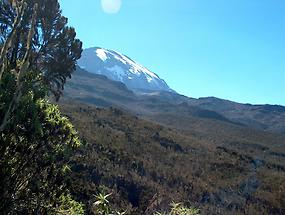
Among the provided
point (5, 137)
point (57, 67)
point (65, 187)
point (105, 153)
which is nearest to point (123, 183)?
point (105, 153)

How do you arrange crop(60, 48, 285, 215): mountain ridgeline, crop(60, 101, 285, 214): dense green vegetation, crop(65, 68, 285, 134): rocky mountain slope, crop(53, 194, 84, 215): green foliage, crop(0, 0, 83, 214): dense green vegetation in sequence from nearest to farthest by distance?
crop(0, 0, 83, 214): dense green vegetation, crop(53, 194, 84, 215): green foliage, crop(60, 101, 285, 214): dense green vegetation, crop(60, 48, 285, 215): mountain ridgeline, crop(65, 68, 285, 134): rocky mountain slope

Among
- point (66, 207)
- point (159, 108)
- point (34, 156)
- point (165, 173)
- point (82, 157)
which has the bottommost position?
point (165, 173)

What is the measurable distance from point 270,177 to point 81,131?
18556 millimetres

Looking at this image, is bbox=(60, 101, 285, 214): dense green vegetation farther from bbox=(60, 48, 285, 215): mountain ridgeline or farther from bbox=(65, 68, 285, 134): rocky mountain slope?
bbox=(65, 68, 285, 134): rocky mountain slope

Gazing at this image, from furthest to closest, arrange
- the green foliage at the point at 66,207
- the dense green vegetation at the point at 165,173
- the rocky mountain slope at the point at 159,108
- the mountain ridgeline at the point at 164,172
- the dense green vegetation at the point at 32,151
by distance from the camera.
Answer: the rocky mountain slope at the point at 159,108 → the mountain ridgeline at the point at 164,172 → the dense green vegetation at the point at 165,173 → the green foliage at the point at 66,207 → the dense green vegetation at the point at 32,151

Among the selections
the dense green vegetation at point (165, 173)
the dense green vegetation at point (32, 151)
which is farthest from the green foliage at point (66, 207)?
the dense green vegetation at point (165, 173)

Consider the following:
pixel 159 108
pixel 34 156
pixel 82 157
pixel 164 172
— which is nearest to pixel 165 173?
pixel 164 172

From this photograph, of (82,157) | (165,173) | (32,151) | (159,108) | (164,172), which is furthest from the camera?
(159,108)

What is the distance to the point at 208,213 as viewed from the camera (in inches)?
1357

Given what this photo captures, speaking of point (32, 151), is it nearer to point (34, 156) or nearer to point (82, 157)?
point (34, 156)

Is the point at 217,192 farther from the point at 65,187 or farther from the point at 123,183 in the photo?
the point at 65,187

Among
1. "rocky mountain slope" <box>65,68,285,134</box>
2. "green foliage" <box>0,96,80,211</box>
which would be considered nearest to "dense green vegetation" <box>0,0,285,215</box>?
"green foliage" <box>0,96,80,211</box>

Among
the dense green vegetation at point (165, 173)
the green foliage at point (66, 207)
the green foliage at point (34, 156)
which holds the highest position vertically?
the green foliage at point (34, 156)

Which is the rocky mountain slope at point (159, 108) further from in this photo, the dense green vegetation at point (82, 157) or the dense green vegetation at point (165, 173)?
the dense green vegetation at point (82, 157)
